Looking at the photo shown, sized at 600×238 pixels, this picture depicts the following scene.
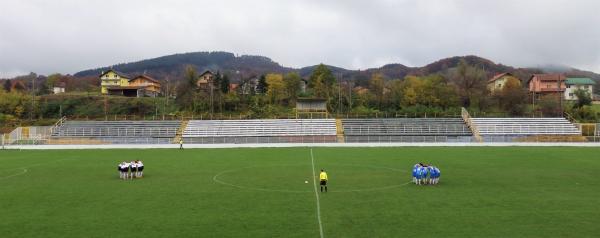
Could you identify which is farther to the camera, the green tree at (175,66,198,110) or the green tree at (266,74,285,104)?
the green tree at (266,74,285,104)

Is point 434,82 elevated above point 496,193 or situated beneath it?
elevated above

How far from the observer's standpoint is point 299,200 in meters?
20.4

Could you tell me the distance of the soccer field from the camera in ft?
50.9

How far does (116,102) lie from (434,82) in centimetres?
5540

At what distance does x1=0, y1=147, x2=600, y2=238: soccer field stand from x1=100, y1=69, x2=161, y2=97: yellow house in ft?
239

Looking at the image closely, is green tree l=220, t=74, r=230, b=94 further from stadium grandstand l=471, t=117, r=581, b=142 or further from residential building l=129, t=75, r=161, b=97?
stadium grandstand l=471, t=117, r=581, b=142

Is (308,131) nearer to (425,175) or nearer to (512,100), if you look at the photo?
(512,100)

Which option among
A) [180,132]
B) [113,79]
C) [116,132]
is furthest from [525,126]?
[113,79]

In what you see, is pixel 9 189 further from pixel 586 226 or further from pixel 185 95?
pixel 185 95

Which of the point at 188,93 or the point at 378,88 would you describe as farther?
the point at 378,88

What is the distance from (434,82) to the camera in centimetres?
8731

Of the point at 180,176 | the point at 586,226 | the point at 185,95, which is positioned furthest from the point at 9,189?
the point at 185,95

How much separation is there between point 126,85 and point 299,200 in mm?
108087

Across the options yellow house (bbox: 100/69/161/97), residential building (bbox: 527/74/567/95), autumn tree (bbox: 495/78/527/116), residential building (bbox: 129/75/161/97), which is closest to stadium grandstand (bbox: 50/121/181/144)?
yellow house (bbox: 100/69/161/97)
